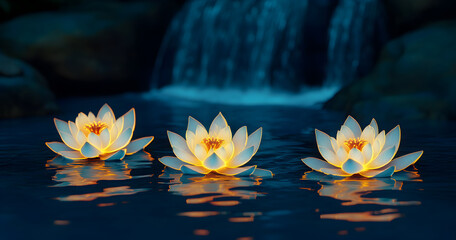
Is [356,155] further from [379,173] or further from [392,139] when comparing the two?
[392,139]

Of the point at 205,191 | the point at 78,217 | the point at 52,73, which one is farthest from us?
the point at 52,73

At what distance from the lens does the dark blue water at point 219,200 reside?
3.60m

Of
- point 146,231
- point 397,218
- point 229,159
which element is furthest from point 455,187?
point 146,231

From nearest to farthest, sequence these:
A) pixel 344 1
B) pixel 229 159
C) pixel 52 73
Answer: pixel 229 159 → pixel 344 1 → pixel 52 73

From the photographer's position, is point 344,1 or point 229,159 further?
point 344,1

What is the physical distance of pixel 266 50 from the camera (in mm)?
14781

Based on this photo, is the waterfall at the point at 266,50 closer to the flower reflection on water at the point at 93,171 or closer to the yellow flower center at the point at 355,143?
the flower reflection on water at the point at 93,171

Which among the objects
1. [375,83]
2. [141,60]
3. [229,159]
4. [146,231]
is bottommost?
[146,231]

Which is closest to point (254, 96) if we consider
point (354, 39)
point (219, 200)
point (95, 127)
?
point (354, 39)

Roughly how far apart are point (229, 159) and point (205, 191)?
519 millimetres

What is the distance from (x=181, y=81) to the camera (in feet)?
53.9

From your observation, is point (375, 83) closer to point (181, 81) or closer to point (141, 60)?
point (181, 81)

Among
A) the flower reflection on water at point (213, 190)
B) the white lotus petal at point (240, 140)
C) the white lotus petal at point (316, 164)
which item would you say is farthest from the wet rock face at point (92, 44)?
the white lotus petal at point (316, 164)

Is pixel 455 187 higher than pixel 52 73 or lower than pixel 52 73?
lower
